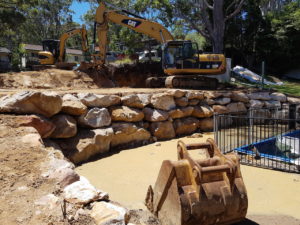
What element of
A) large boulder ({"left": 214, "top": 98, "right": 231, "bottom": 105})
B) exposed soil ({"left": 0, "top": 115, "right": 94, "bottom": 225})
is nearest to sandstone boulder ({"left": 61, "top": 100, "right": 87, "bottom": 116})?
exposed soil ({"left": 0, "top": 115, "right": 94, "bottom": 225})

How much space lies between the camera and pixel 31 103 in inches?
189

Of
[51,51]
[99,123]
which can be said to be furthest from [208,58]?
[51,51]

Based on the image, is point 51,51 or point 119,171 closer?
point 119,171

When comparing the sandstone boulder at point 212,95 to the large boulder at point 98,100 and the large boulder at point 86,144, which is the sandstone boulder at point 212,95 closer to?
the large boulder at point 98,100

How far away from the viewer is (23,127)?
432 cm

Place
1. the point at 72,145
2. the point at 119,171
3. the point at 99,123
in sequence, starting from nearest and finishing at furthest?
the point at 119,171, the point at 72,145, the point at 99,123

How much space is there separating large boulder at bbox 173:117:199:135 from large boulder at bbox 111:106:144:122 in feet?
4.47

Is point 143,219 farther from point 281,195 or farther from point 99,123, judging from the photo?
point 99,123

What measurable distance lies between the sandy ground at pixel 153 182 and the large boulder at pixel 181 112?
1.82m

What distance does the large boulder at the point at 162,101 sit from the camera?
7.91m

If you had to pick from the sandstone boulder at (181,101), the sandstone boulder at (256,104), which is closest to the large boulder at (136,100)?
the sandstone boulder at (181,101)

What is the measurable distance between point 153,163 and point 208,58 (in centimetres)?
652

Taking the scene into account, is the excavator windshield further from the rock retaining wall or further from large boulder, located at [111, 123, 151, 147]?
large boulder, located at [111, 123, 151, 147]

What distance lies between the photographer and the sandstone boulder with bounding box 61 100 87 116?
5773mm
